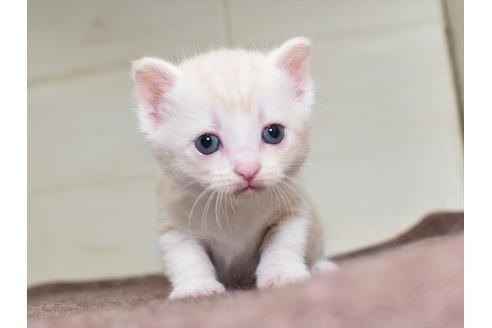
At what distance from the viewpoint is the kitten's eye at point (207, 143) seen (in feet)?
4.14

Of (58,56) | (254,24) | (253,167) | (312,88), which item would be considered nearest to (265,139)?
(253,167)

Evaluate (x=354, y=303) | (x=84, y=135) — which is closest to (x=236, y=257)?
(x=354, y=303)

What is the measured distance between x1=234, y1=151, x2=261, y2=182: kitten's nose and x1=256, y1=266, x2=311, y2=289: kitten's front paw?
23cm

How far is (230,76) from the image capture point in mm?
1312

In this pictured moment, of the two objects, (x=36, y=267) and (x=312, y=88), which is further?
(x=36, y=267)

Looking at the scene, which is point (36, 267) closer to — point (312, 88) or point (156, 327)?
point (312, 88)

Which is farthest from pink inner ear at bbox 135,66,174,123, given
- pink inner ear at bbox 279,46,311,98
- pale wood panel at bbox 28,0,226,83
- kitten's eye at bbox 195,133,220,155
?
pale wood panel at bbox 28,0,226,83

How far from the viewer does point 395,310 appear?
0.82 m

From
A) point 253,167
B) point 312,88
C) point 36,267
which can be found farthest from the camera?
point 36,267

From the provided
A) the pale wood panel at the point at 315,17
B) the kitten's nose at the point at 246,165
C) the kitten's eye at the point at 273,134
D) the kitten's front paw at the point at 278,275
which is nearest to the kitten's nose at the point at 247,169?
the kitten's nose at the point at 246,165

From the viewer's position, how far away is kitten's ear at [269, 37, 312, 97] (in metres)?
1.40

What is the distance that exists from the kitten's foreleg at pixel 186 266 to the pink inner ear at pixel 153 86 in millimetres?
295

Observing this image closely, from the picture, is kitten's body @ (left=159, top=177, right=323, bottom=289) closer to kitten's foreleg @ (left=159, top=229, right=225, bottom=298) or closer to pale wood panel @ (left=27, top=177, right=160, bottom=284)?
kitten's foreleg @ (left=159, top=229, right=225, bottom=298)

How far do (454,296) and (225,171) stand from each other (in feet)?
1.78
